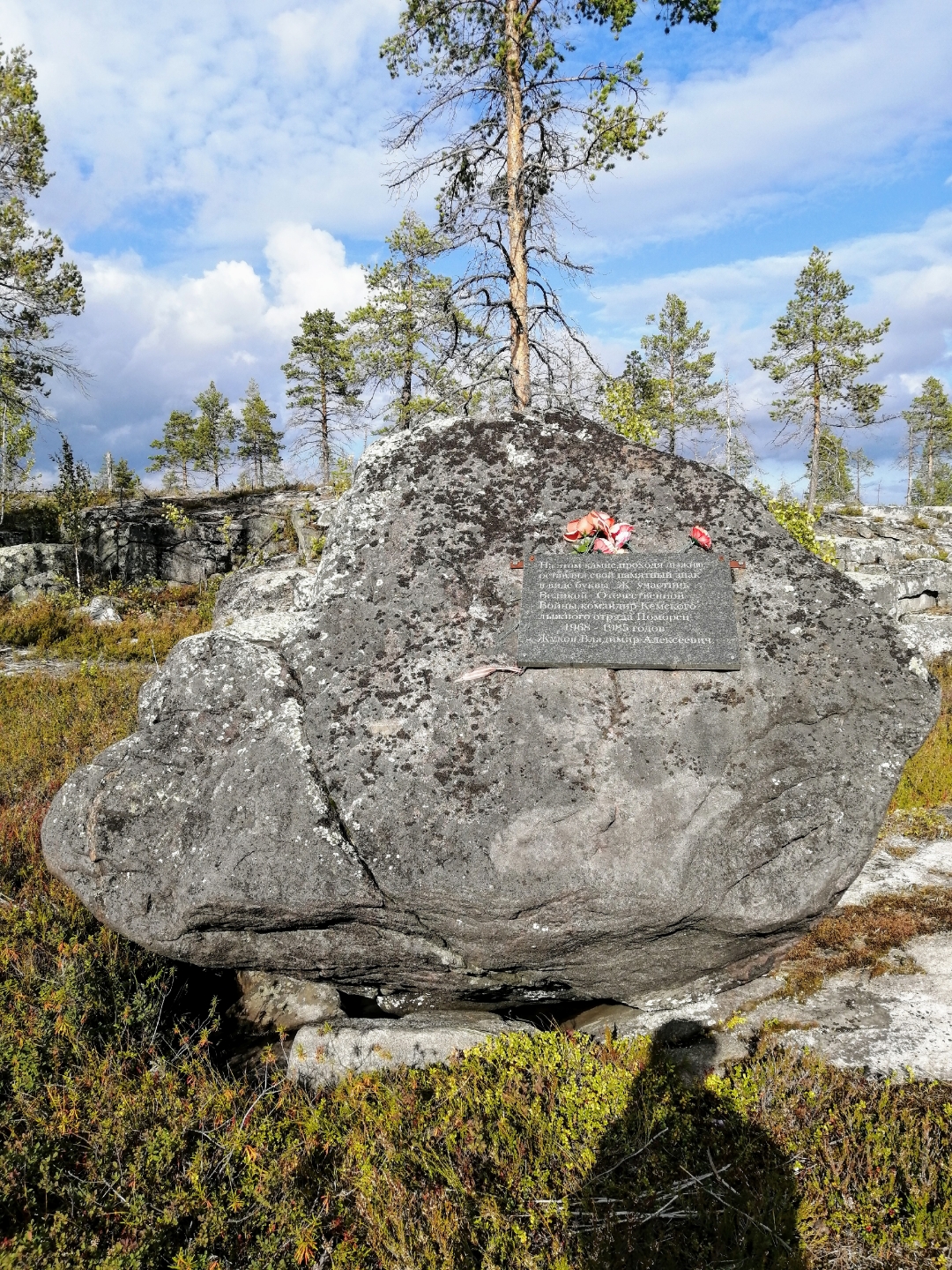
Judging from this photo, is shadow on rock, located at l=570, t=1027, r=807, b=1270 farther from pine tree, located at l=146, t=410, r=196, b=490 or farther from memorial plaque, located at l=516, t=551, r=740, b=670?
pine tree, located at l=146, t=410, r=196, b=490

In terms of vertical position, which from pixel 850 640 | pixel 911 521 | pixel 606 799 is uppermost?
pixel 911 521

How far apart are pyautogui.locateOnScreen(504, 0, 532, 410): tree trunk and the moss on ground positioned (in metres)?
10.9

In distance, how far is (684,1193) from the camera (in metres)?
3.01

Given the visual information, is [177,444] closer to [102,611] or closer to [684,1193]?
[102,611]

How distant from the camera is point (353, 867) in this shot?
3.82 meters

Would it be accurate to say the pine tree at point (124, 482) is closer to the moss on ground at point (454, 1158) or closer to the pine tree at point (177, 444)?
the pine tree at point (177, 444)

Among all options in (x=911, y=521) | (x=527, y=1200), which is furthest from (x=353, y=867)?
(x=911, y=521)

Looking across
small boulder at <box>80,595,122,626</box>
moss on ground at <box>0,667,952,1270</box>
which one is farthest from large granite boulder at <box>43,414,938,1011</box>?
small boulder at <box>80,595,122,626</box>

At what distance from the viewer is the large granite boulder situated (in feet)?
12.2

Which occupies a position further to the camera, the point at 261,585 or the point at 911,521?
the point at 911,521

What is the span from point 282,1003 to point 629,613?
3335 millimetres

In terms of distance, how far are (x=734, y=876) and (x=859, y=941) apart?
1694 mm

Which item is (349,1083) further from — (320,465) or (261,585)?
(320,465)

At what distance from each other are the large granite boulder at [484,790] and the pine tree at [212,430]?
145 ft
